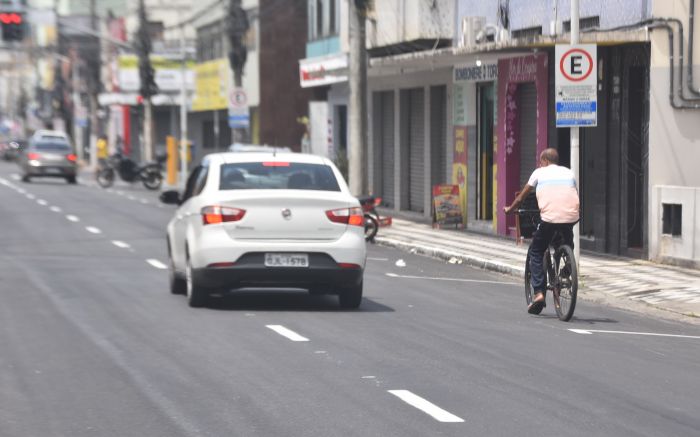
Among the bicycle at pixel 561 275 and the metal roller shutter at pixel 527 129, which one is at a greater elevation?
the metal roller shutter at pixel 527 129

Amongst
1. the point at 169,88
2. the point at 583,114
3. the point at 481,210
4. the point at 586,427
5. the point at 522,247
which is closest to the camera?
the point at 586,427

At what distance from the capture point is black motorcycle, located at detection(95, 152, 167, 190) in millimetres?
55125

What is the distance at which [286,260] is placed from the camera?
15703mm

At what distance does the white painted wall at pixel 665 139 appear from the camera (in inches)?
915

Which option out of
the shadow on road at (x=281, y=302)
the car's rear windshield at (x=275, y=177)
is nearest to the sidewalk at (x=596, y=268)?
the shadow on road at (x=281, y=302)

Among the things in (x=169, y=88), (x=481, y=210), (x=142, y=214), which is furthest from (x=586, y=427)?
(x=169, y=88)

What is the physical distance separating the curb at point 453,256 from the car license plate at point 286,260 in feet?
22.8

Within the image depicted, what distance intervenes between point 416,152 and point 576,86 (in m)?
17.7

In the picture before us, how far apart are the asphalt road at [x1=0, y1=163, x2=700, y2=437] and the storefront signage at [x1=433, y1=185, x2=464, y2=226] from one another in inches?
451

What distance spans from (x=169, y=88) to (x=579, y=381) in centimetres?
5646

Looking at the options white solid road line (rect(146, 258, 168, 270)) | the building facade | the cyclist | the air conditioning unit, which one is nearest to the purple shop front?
the building facade

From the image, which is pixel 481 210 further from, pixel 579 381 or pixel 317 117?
pixel 579 381

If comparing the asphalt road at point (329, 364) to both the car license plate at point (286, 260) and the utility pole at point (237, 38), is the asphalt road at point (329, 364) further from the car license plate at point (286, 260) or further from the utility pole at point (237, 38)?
the utility pole at point (237, 38)

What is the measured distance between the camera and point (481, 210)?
32.5 metres
